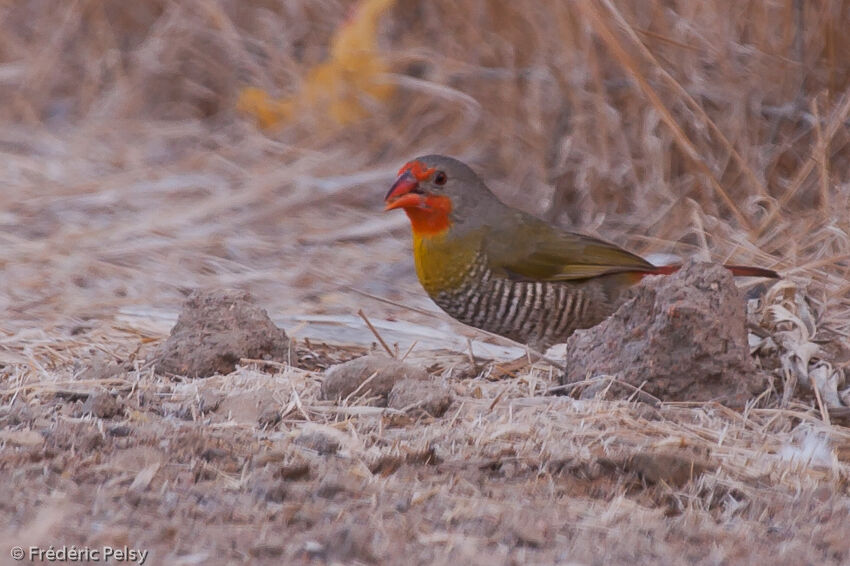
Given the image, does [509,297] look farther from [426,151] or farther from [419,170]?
[426,151]

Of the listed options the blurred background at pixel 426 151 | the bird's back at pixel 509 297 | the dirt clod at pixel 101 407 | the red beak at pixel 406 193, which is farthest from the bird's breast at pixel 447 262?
the dirt clod at pixel 101 407

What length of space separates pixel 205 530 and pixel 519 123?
3.64 m

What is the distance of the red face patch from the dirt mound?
114 centimetres

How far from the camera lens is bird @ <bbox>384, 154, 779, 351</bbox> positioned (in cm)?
355

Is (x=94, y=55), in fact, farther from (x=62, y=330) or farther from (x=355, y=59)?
(x=62, y=330)

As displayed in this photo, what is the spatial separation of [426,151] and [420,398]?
318 cm

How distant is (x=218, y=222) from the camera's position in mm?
5047

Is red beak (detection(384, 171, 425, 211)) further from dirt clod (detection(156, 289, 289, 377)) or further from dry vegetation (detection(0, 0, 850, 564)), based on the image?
dirt clod (detection(156, 289, 289, 377))

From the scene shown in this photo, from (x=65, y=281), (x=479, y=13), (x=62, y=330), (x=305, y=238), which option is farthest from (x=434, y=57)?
(x=62, y=330)

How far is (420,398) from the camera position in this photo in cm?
255

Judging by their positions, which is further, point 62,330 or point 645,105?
point 645,105

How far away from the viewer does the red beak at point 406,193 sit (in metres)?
3.69

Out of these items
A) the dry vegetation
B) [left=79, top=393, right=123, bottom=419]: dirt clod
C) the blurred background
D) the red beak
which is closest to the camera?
the dry vegetation

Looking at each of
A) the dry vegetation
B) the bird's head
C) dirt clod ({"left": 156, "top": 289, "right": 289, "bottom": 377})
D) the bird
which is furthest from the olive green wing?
dirt clod ({"left": 156, "top": 289, "right": 289, "bottom": 377})
